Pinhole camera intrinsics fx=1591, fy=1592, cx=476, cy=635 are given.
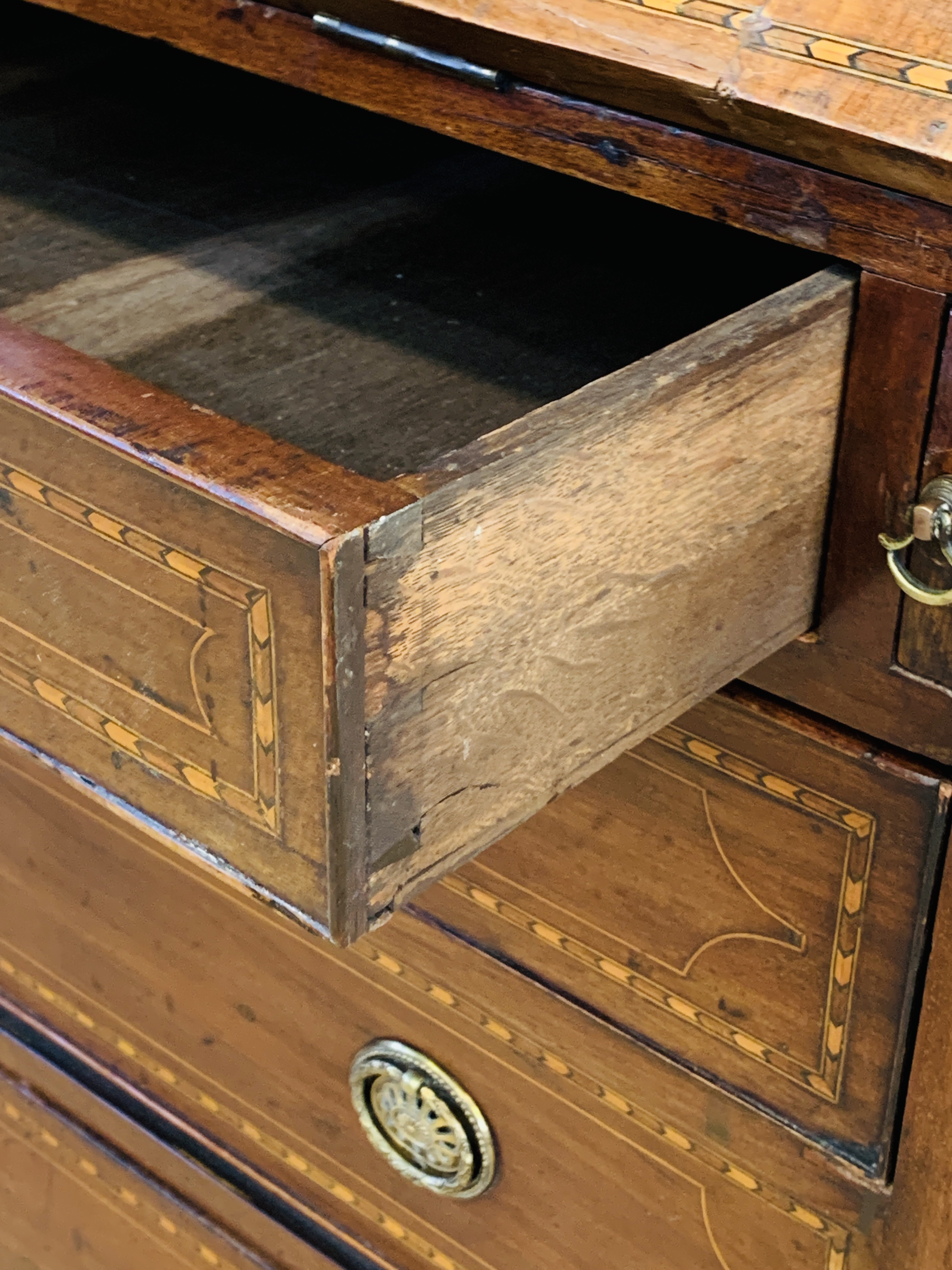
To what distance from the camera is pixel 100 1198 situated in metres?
1.22

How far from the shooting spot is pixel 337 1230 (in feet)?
3.40

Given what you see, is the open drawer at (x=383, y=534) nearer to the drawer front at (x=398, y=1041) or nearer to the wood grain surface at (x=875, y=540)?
the wood grain surface at (x=875, y=540)

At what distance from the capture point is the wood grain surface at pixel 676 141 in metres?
0.53

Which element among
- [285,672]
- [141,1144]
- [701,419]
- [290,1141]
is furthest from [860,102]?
[141,1144]

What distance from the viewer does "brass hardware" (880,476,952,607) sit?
0.58 metres

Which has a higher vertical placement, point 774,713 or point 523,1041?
point 774,713

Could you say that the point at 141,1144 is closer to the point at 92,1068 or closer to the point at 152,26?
the point at 92,1068

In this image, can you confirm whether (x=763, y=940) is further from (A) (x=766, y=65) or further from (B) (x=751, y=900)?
(A) (x=766, y=65)

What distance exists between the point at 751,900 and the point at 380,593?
34 cm

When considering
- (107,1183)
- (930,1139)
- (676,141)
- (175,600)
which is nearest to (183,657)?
(175,600)

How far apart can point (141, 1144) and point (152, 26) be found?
0.79 metres

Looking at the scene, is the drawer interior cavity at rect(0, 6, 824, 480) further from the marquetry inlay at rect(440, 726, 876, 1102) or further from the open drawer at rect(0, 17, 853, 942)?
the marquetry inlay at rect(440, 726, 876, 1102)

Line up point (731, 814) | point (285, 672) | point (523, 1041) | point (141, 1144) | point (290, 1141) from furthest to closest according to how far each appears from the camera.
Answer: point (141, 1144) → point (290, 1141) → point (523, 1041) → point (731, 814) → point (285, 672)

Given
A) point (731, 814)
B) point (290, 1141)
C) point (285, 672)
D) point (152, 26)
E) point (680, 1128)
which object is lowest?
point (290, 1141)
